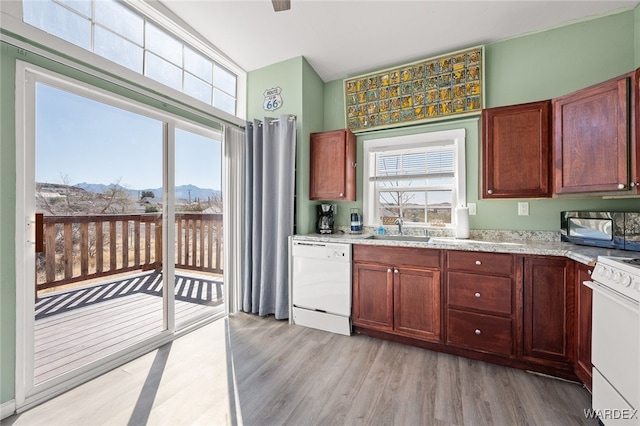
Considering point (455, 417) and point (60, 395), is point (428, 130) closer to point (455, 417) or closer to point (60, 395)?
point (455, 417)

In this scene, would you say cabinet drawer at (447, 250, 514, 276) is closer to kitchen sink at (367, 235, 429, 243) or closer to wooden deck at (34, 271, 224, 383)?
kitchen sink at (367, 235, 429, 243)

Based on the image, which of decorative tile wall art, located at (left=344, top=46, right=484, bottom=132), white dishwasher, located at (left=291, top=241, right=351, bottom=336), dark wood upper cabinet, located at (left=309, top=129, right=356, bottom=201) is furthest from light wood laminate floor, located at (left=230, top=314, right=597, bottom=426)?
decorative tile wall art, located at (left=344, top=46, right=484, bottom=132)

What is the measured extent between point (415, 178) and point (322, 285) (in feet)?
5.42

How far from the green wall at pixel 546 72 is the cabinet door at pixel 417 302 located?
3.02 ft

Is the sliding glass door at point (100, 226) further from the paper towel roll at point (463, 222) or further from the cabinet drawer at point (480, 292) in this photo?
the paper towel roll at point (463, 222)

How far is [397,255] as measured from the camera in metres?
2.33

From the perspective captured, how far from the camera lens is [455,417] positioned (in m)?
A: 1.49

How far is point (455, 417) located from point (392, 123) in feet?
8.83

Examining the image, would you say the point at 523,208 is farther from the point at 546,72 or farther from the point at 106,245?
the point at 106,245

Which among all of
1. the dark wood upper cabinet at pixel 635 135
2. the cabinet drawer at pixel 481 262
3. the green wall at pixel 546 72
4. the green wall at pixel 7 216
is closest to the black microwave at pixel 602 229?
the green wall at pixel 546 72

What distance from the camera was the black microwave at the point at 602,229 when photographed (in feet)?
5.81

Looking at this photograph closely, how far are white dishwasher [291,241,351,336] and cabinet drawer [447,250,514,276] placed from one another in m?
0.95

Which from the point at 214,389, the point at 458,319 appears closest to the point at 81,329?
the point at 214,389

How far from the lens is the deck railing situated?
67.3 inches
